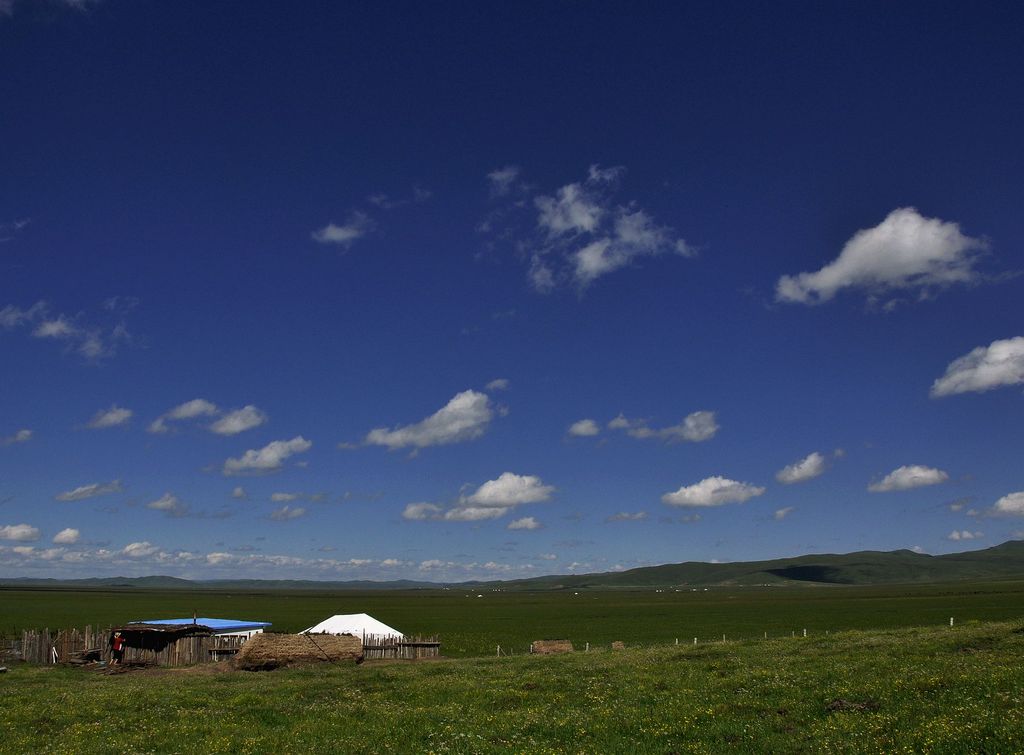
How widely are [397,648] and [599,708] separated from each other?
33.5 m

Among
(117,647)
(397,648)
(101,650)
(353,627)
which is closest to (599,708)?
(397,648)

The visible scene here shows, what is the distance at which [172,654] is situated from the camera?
49.3 meters

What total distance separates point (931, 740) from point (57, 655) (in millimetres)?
52818

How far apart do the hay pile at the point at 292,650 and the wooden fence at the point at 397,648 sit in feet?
14.9

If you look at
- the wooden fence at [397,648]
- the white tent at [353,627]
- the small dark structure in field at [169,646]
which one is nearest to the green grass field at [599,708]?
the small dark structure in field at [169,646]

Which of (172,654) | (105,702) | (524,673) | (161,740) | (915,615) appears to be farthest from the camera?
(915,615)

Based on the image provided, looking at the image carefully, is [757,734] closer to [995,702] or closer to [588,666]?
[995,702]

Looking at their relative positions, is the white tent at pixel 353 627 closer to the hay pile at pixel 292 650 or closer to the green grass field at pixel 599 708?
the hay pile at pixel 292 650

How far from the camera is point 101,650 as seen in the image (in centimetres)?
5191

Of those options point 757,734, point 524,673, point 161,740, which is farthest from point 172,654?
point 757,734

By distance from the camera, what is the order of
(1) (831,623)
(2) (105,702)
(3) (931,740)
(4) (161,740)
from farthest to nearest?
(1) (831,623), (2) (105,702), (4) (161,740), (3) (931,740)

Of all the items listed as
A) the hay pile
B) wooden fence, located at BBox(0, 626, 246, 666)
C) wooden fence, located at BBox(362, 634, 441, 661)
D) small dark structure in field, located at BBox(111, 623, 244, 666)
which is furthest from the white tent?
the hay pile

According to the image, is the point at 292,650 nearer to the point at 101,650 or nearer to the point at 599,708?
the point at 101,650

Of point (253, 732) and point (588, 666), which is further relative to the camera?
point (588, 666)
